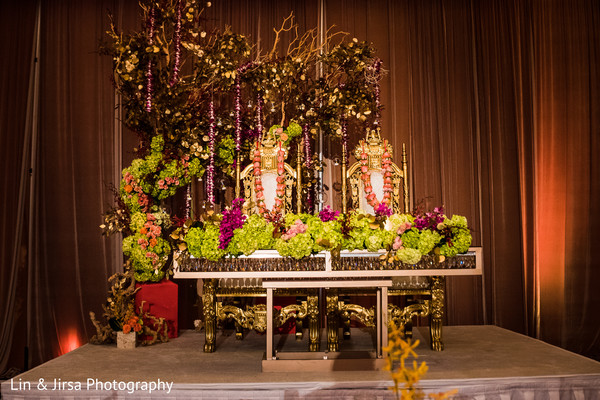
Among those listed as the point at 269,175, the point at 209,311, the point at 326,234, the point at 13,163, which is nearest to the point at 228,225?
the point at 326,234

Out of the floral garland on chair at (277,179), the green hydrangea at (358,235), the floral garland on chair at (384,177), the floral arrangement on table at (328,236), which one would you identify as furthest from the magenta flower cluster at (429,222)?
the floral garland on chair at (277,179)

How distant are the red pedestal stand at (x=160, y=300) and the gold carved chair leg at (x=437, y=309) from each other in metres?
2.04

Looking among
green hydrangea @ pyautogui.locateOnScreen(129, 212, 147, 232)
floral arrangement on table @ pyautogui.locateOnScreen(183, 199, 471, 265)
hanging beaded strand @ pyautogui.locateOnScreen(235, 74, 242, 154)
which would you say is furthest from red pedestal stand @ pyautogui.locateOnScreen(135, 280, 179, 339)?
hanging beaded strand @ pyautogui.locateOnScreen(235, 74, 242, 154)

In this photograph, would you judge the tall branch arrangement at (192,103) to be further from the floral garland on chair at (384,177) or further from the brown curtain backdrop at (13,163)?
the brown curtain backdrop at (13,163)

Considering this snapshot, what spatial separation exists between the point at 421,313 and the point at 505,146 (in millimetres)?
2398

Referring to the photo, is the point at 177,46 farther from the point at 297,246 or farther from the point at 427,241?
the point at 427,241

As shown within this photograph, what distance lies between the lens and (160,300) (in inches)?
165

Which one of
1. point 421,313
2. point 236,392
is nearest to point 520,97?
point 421,313

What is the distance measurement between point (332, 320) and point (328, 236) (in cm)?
69

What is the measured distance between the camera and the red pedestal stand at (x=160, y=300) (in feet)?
13.6

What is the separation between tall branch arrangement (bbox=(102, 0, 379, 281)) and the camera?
4.17m

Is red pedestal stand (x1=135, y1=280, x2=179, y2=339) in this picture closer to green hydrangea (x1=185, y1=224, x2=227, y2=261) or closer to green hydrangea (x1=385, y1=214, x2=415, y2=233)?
green hydrangea (x1=185, y1=224, x2=227, y2=261)

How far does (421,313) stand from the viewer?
12.1 ft

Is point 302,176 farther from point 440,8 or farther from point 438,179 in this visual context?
point 440,8
